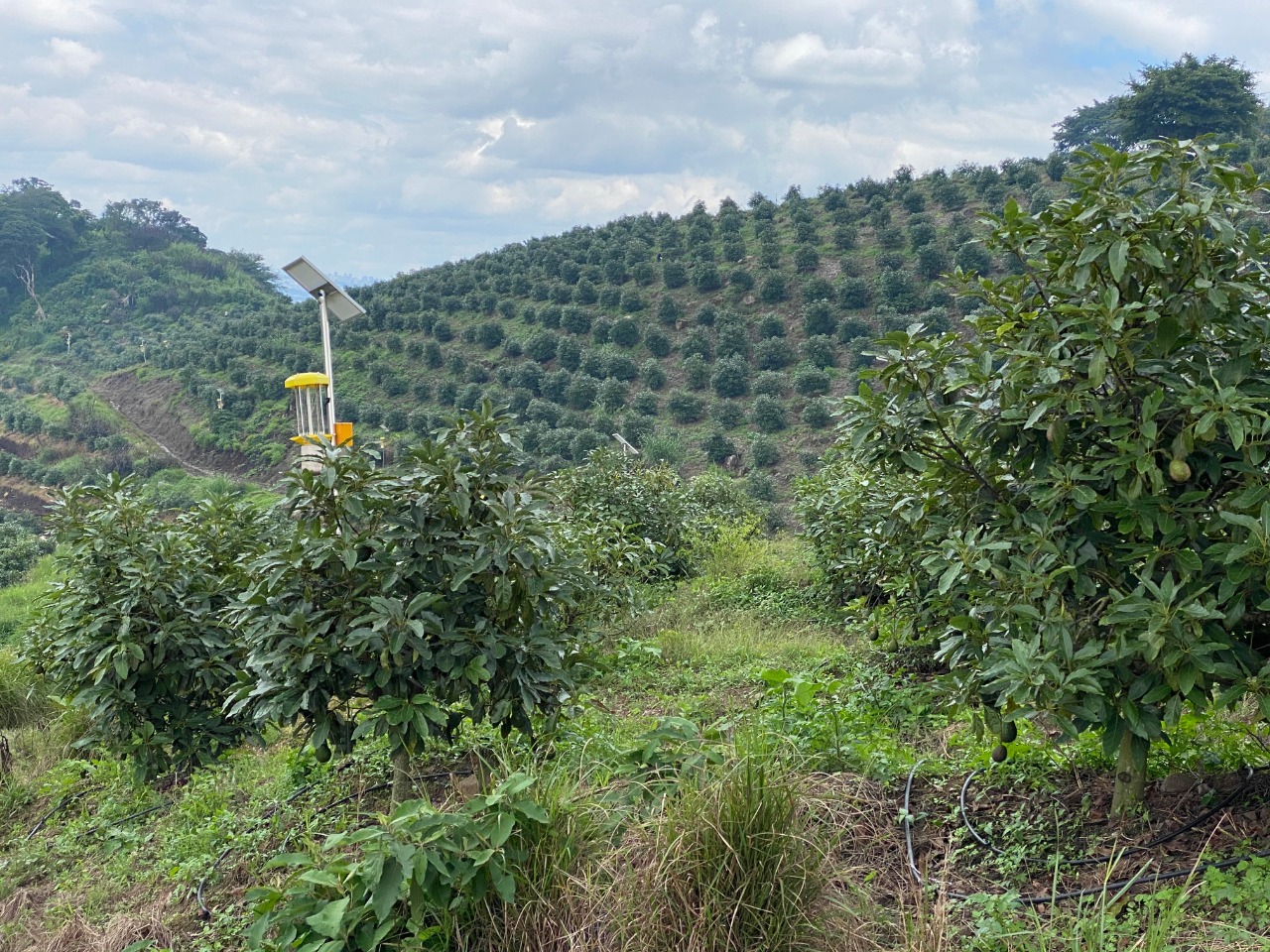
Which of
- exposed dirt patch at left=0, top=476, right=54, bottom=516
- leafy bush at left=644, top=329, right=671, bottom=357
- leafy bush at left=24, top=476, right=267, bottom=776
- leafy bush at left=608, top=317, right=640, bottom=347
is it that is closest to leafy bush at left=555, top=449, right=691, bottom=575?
leafy bush at left=24, top=476, right=267, bottom=776

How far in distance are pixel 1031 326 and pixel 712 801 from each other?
1.58 m

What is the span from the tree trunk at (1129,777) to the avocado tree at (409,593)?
1.80 m

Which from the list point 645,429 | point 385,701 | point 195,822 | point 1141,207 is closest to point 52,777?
point 195,822

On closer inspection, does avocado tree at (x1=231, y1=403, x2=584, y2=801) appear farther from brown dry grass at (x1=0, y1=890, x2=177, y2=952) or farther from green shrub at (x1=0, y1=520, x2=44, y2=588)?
green shrub at (x1=0, y1=520, x2=44, y2=588)

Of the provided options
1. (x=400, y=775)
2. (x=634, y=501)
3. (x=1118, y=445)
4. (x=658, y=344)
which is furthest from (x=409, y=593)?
(x=658, y=344)

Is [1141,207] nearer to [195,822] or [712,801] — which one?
[712,801]

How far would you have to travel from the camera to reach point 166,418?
33812 mm

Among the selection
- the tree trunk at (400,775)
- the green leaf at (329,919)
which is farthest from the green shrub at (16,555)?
the green leaf at (329,919)

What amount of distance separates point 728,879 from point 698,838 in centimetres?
13

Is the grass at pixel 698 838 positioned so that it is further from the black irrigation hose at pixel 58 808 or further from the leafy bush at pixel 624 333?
the leafy bush at pixel 624 333

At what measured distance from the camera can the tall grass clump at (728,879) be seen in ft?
7.77

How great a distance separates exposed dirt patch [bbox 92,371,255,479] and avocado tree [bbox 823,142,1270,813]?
97.0 feet

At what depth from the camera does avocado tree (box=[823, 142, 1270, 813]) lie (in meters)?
2.38

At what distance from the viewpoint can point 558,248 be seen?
36969 millimetres
